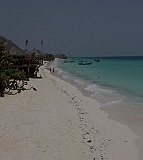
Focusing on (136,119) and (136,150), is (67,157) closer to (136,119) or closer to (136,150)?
(136,150)

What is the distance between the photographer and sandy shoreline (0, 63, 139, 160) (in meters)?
6.89

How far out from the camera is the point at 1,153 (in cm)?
661

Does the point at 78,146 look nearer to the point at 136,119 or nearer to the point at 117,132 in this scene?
the point at 117,132

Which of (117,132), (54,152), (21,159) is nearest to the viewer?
(21,159)

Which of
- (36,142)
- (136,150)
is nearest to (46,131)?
(36,142)

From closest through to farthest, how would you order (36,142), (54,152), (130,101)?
(54,152) → (36,142) → (130,101)

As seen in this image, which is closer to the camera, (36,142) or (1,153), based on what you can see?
(1,153)

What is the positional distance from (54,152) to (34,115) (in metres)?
3.63

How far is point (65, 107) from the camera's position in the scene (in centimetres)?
1249

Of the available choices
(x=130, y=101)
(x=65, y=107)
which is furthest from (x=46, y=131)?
(x=130, y=101)

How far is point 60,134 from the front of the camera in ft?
27.2

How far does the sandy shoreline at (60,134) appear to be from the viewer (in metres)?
6.89

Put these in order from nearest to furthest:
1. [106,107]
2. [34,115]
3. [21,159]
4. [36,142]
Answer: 1. [21,159]
2. [36,142]
3. [34,115]
4. [106,107]

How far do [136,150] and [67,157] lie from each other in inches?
83.9
